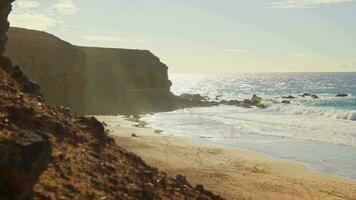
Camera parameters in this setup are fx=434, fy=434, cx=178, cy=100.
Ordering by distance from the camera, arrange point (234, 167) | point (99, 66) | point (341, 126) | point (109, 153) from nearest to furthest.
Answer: point (109, 153) < point (234, 167) < point (341, 126) < point (99, 66)

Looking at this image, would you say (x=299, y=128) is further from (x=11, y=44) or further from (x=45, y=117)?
(x=45, y=117)

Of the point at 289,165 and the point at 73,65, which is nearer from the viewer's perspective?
the point at 289,165

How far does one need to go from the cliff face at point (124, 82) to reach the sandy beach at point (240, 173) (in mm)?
33726

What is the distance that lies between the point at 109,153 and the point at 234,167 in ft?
49.2

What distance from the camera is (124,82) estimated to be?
79.9m

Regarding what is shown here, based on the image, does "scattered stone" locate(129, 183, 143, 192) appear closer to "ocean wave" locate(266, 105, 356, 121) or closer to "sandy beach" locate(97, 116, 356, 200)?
"sandy beach" locate(97, 116, 356, 200)

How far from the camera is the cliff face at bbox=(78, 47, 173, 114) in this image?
225ft

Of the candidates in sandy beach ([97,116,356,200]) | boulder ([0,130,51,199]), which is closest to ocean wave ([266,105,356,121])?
sandy beach ([97,116,356,200])

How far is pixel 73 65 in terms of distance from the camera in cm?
5225

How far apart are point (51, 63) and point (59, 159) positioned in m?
43.0

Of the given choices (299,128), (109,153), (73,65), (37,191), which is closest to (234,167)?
(109,153)

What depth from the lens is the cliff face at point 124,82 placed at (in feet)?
225

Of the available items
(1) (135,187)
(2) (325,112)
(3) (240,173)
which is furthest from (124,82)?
(1) (135,187)

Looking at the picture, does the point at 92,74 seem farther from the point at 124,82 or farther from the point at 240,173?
the point at 240,173
